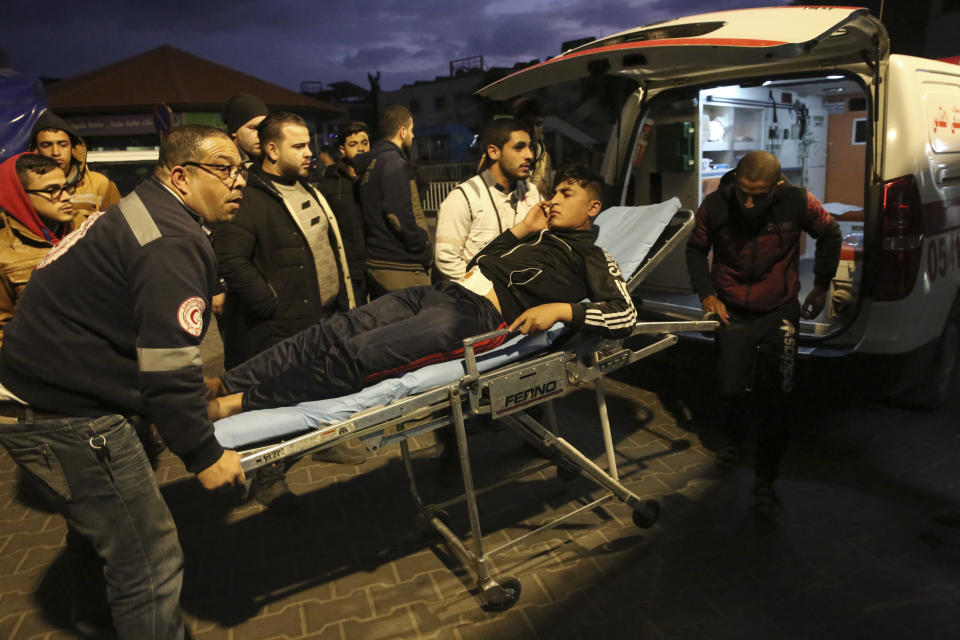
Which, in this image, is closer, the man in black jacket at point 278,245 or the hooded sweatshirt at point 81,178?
the man in black jacket at point 278,245

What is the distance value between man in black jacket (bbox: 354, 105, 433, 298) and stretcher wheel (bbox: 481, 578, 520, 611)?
210 cm

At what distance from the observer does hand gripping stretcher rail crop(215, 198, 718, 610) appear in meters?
2.29

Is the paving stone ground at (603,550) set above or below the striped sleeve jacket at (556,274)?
below

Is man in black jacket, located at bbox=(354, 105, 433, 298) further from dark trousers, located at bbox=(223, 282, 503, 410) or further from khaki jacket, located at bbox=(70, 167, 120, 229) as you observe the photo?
khaki jacket, located at bbox=(70, 167, 120, 229)

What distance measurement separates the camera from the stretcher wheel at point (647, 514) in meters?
3.11

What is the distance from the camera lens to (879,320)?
3.56 m

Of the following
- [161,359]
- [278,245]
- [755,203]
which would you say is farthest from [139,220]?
[755,203]

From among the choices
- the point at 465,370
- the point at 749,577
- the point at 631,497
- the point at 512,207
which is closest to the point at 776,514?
the point at 749,577

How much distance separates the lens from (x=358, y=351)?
103 inches

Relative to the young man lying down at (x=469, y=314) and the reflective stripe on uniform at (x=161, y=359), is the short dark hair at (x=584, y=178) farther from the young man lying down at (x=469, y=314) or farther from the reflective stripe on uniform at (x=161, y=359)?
the reflective stripe on uniform at (x=161, y=359)

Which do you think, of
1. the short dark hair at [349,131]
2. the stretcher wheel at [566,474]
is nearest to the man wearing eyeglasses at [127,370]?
the stretcher wheel at [566,474]

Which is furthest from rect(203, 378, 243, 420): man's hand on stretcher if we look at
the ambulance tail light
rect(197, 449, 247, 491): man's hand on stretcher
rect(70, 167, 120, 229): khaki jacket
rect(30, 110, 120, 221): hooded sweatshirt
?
the ambulance tail light

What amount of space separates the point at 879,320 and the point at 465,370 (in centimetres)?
248

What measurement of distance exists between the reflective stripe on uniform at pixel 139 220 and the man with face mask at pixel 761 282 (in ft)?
9.39
